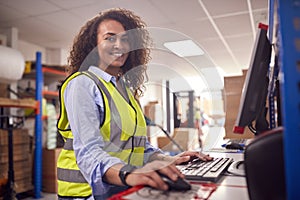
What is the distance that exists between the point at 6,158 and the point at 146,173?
2.61 meters

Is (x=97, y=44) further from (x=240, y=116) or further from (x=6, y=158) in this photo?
(x=6, y=158)

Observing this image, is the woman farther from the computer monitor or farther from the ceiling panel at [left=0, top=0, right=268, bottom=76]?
the ceiling panel at [left=0, top=0, right=268, bottom=76]

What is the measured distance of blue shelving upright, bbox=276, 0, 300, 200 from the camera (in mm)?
320

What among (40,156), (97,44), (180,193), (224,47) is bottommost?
(40,156)

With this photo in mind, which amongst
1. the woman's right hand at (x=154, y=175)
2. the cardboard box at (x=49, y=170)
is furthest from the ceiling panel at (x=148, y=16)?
the woman's right hand at (x=154, y=175)

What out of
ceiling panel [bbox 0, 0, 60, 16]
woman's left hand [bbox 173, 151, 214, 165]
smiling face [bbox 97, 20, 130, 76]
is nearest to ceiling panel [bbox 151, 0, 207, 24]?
ceiling panel [bbox 0, 0, 60, 16]

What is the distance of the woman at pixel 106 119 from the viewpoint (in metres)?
0.63

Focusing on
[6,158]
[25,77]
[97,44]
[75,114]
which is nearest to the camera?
[75,114]

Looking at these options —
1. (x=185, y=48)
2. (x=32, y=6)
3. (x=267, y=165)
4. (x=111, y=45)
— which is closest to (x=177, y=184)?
(x=267, y=165)

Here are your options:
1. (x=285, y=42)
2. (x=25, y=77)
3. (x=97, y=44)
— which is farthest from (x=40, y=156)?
(x=285, y=42)

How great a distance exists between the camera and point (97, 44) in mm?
947

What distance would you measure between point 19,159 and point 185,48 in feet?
8.64

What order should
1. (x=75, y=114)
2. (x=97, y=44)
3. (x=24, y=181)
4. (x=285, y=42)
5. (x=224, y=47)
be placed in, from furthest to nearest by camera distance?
(x=224, y=47) < (x=24, y=181) < (x=97, y=44) < (x=75, y=114) < (x=285, y=42)

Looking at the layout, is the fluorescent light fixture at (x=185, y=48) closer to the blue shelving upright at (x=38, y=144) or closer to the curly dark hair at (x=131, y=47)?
the curly dark hair at (x=131, y=47)
